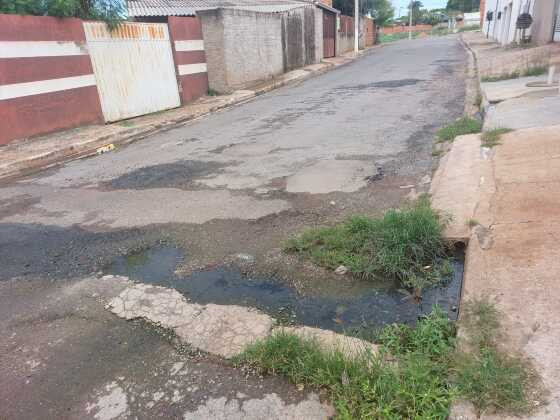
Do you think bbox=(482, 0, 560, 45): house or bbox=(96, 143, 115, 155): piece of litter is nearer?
bbox=(96, 143, 115, 155): piece of litter

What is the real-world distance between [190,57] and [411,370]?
43.1ft

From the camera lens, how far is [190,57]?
13.3m

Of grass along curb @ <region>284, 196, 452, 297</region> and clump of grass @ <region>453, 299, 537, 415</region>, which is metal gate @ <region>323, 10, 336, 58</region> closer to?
grass along curb @ <region>284, 196, 452, 297</region>

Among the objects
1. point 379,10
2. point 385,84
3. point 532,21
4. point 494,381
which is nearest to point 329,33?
point 532,21

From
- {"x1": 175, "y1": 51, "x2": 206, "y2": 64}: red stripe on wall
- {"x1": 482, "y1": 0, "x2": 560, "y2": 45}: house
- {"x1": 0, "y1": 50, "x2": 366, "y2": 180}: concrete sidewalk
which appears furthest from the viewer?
{"x1": 482, "y1": 0, "x2": 560, "y2": 45}: house

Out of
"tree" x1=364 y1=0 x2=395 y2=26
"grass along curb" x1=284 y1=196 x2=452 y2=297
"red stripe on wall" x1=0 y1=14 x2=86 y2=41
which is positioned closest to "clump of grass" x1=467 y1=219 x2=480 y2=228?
"grass along curb" x1=284 y1=196 x2=452 y2=297

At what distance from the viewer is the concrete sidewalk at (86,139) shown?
738 cm

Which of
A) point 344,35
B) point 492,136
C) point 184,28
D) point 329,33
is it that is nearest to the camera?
point 492,136

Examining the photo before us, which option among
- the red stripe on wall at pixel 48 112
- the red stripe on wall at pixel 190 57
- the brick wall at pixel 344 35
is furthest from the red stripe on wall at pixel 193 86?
the brick wall at pixel 344 35

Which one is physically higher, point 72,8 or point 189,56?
point 72,8

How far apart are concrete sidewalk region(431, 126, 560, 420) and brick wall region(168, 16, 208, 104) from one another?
9807mm

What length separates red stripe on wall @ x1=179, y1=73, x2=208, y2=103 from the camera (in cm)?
1302

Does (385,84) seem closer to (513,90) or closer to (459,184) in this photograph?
(513,90)

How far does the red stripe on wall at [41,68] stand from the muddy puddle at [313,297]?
663 centimetres
